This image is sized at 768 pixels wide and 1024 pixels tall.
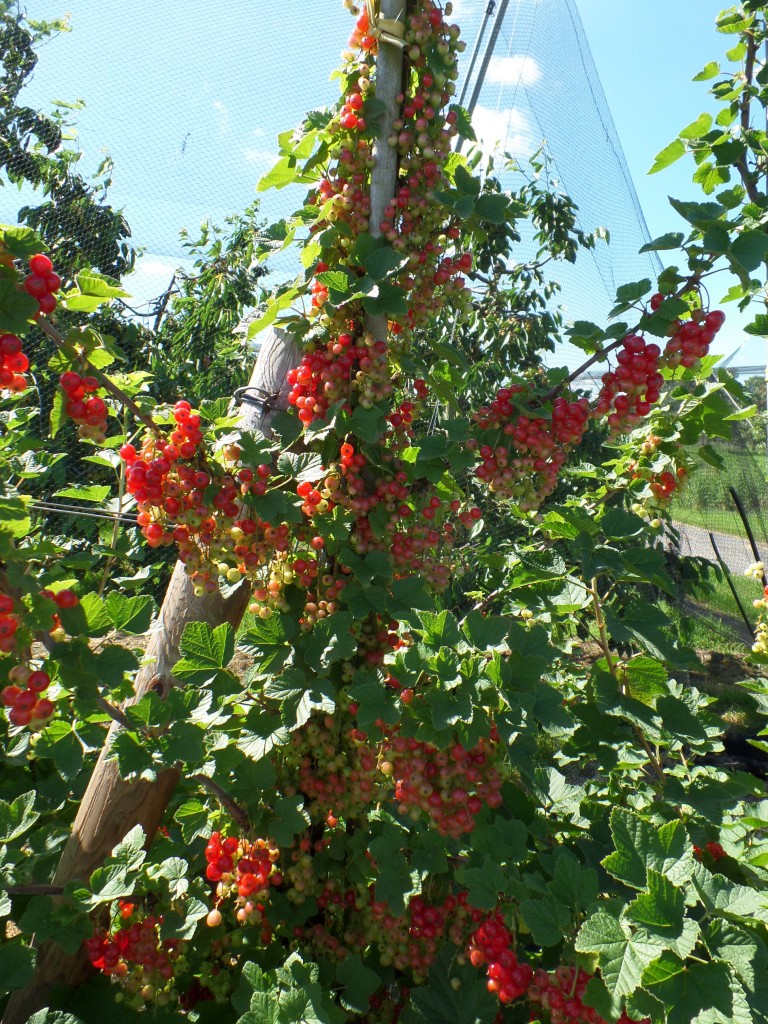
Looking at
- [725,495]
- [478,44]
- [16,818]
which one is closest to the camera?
[16,818]

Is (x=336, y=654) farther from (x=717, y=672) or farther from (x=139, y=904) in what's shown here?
(x=717, y=672)

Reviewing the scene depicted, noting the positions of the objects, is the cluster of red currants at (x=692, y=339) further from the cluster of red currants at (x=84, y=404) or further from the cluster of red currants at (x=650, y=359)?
the cluster of red currants at (x=84, y=404)

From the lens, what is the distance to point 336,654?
935 mm

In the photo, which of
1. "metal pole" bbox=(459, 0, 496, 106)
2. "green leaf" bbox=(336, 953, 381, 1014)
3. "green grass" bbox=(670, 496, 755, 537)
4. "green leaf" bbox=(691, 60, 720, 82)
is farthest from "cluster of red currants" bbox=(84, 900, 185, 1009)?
"green grass" bbox=(670, 496, 755, 537)

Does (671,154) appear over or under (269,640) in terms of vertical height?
over

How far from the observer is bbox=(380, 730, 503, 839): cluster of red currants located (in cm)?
89

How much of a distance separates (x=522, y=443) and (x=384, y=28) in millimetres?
603

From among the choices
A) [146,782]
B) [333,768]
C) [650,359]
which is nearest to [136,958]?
[146,782]

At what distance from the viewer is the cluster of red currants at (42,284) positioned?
2.44ft

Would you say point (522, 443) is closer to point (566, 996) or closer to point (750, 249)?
point (750, 249)

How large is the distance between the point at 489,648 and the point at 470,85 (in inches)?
121

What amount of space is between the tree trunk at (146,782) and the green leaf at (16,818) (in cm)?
8

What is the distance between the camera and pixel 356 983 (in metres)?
0.92

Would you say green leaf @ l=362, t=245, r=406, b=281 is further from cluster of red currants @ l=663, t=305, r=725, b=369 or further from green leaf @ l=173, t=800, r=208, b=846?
green leaf @ l=173, t=800, r=208, b=846
